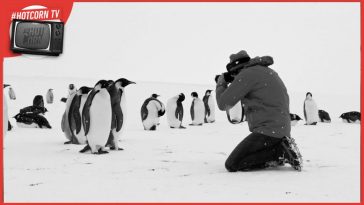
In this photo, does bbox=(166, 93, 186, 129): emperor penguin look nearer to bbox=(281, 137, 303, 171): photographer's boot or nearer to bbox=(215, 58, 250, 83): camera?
bbox=(215, 58, 250, 83): camera

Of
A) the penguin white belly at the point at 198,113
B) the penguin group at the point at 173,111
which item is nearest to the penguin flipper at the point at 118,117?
the penguin group at the point at 173,111

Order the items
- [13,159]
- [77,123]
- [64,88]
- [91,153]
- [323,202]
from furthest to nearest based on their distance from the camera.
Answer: [64,88], [77,123], [91,153], [13,159], [323,202]

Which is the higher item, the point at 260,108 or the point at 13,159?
the point at 260,108

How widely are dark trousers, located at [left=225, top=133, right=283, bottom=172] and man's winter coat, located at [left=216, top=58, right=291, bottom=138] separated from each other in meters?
0.07

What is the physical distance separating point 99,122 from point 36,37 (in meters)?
3.01

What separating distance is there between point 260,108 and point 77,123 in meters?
2.87

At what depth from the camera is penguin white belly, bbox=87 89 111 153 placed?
5.69 meters

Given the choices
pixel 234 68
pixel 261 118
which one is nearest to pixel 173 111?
pixel 234 68

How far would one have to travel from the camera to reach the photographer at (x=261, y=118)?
4.16m

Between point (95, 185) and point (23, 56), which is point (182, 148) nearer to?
point (95, 185)

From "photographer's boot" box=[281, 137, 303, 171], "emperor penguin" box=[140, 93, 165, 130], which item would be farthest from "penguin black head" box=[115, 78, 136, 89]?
"emperor penguin" box=[140, 93, 165, 130]

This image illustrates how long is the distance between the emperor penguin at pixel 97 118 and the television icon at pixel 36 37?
9.56ft

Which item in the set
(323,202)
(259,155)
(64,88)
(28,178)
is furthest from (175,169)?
(64,88)

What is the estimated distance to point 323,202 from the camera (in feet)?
9.62
